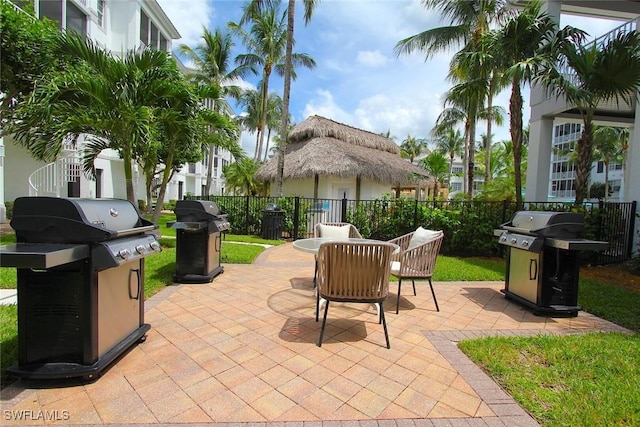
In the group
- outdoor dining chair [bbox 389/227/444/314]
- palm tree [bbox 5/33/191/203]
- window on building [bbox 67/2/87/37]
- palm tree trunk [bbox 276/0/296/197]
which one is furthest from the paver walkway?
window on building [bbox 67/2/87/37]

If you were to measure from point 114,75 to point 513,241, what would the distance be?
740 cm

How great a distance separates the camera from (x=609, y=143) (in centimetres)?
2789

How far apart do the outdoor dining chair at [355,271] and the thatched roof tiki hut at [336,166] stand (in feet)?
34.1

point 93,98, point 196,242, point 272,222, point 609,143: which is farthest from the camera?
point 609,143

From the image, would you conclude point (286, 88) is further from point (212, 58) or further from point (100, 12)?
point (100, 12)

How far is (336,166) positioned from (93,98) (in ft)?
32.6

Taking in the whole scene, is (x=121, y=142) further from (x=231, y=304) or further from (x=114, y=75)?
(x=231, y=304)

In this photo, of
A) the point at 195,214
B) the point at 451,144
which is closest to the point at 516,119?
the point at 195,214

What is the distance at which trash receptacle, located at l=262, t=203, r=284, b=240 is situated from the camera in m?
10.5

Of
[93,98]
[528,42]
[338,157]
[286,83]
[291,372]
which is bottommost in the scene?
[291,372]

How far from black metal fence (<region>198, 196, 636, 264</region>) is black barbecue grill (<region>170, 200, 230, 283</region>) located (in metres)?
5.44

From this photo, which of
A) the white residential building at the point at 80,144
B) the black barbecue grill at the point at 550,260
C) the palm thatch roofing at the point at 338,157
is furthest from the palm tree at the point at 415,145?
the black barbecue grill at the point at 550,260

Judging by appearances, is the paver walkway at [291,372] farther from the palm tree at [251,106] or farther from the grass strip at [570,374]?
the palm tree at [251,106]

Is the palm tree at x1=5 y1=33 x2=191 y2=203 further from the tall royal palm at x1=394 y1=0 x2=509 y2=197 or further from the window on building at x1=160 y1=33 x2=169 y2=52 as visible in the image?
the window on building at x1=160 y1=33 x2=169 y2=52
